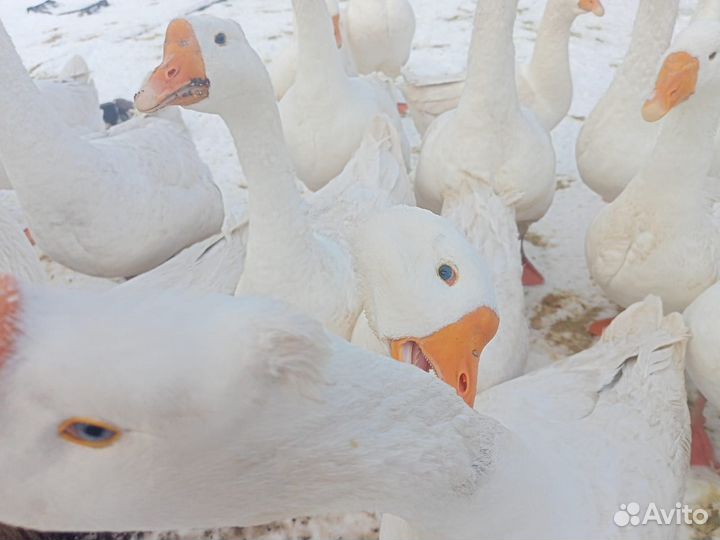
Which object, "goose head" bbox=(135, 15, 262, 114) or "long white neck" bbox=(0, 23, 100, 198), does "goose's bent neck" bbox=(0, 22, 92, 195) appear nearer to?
"long white neck" bbox=(0, 23, 100, 198)

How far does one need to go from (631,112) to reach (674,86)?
630 millimetres

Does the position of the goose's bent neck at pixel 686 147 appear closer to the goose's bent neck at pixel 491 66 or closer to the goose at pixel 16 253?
the goose's bent neck at pixel 491 66

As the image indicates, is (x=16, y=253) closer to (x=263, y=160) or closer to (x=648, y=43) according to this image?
(x=263, y=160)

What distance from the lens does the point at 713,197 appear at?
217 cm

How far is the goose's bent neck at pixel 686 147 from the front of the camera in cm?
191

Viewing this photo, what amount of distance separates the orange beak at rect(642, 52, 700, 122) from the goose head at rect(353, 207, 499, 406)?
81 cm

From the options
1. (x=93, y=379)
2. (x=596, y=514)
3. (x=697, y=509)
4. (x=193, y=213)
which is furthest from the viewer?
(x=193, y=213)

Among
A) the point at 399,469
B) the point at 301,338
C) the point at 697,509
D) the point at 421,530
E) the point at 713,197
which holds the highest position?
the point at 301,338

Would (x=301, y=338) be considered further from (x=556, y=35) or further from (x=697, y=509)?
(x=556, y=35)

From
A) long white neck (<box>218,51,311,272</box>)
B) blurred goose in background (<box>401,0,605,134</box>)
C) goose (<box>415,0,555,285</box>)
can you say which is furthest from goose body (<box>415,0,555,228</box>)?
long white neck (<box>218,51,311,272</box>)

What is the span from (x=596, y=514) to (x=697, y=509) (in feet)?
2.83

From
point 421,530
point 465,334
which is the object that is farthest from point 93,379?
point 465,334

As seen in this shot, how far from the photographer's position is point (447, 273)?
4.40 ft

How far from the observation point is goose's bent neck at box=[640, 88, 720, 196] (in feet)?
6.28
